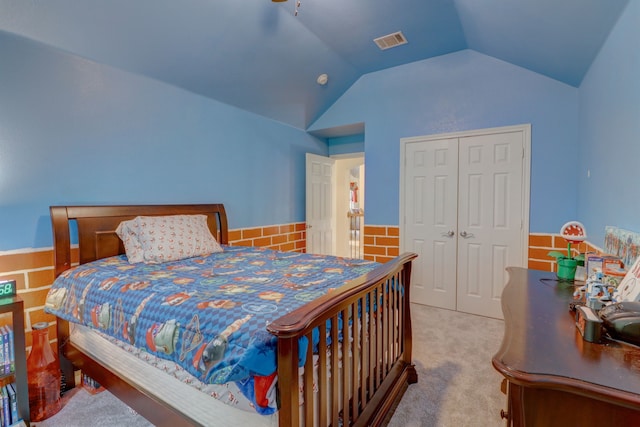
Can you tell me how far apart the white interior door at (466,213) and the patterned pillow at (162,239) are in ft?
8.25

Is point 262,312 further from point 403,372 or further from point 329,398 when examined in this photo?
point 403,372

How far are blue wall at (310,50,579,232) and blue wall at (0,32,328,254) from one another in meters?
1.53

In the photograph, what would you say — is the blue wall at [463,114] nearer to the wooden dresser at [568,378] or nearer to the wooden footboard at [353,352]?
the wooden footboard at [353,352]

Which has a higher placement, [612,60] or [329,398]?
[612,60]

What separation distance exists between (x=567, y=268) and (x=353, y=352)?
1270mm

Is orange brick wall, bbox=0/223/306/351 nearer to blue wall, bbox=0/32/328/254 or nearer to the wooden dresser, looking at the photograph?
blue wall, bbox=0/32/328/254

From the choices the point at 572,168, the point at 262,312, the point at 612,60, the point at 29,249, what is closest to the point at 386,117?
the point at 572,168

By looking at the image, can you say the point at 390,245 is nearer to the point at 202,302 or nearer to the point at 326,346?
the point at 326,346

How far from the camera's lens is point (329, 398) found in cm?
140

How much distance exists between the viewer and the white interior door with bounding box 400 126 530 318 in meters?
3.34

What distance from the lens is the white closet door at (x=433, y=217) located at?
368 cm

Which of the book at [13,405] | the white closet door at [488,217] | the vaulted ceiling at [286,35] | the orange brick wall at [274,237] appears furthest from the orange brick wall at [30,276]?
the white closet door at [488,217]

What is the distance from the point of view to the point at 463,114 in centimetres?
356

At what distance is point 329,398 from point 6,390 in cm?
182
